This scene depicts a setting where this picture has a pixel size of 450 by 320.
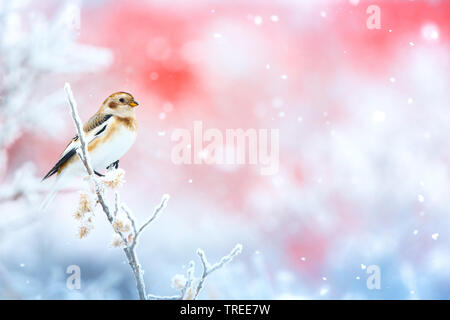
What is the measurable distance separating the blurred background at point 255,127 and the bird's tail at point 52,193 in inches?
1.0

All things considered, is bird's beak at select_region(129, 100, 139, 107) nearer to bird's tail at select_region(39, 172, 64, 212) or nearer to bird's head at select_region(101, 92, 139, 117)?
bird's head at select_region(101, 92, 139, 117)

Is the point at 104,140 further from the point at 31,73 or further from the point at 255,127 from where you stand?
the point at 255,127

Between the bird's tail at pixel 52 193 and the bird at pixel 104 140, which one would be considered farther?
the bird's tail at pixel 52 193

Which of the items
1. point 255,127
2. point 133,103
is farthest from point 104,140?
point 255,127

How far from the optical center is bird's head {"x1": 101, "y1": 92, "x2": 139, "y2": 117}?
1.38 metres

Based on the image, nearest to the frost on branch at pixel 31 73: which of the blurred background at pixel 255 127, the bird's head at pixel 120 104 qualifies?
the blurred background at pixel 255 127

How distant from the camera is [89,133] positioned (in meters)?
1.32

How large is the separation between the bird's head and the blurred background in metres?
0.06

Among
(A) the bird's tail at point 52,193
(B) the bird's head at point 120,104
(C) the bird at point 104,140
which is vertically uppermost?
(B) the bird's head at point 120,104

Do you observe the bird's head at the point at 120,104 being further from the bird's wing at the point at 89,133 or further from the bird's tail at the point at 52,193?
the bird's tail at the point at 52,193

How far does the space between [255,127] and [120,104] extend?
48 cm

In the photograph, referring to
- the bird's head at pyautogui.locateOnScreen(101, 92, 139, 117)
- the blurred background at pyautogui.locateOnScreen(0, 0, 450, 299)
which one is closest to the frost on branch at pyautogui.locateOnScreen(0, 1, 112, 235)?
the blurred background at pyautogui.locateOnScreen(0, 0, 450, 299)

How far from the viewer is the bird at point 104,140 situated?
1.32 meters

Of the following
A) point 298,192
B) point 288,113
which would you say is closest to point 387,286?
point 298,192
